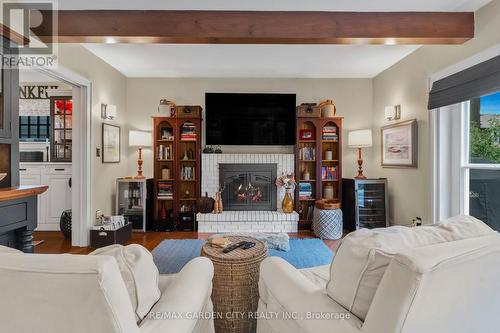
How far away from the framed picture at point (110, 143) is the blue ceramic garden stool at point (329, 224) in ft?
10.7

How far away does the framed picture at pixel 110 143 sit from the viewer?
4.04 metres

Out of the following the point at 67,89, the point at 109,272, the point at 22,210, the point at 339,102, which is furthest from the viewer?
the point at 339,102

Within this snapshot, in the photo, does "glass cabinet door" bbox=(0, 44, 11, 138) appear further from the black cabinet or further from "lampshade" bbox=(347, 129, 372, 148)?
"lampshade" bbox=(347, 129, 372, 148)

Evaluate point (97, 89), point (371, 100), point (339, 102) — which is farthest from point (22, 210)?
point (371, 100)

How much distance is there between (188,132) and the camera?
4.65m

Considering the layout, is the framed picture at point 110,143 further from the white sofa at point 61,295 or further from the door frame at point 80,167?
the white sofa at point 61,295

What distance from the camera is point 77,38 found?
8.74 ft

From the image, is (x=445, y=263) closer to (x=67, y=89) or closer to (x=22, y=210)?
(x=22, y=210)

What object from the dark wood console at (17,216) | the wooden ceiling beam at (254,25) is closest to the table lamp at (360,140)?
the wooden ceiling beam at (254,25)

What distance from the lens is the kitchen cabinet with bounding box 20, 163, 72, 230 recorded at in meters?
4.27

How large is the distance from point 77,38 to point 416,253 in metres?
3.21

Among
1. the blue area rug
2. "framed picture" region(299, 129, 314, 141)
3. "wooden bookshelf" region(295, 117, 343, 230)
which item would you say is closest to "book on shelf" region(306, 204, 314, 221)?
"wooden bookshelf" region(295, 117, 343, 230)

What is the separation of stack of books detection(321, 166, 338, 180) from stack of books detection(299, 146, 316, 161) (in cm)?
27

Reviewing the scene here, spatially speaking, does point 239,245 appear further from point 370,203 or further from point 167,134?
point 167,134
